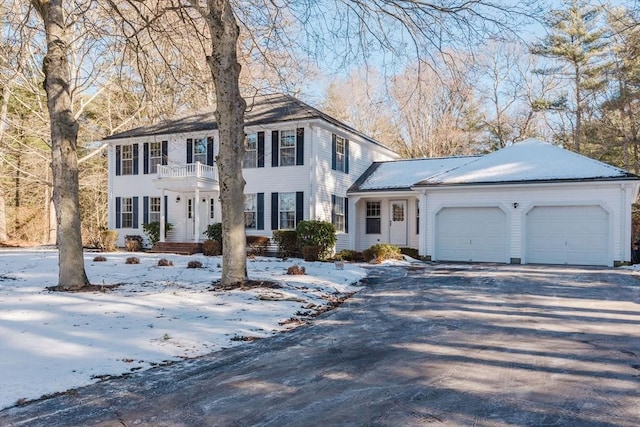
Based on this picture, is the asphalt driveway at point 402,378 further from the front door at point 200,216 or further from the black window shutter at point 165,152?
the black window shutter at point 165,152

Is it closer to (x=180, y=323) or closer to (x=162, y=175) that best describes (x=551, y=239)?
(x=180, y=323)

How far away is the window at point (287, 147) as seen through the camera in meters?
18.2

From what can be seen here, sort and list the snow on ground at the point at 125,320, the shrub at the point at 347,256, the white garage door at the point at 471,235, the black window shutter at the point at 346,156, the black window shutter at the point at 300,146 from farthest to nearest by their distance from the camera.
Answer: the black window shutter at the point at 346,156 < the black window shutter at the point at 300,146 < the shrub at the point at 347,256 < the white garage door at the point at 471,235 < the snow on ground at the point at 125,320

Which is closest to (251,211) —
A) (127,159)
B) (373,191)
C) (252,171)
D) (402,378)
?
(252,171)

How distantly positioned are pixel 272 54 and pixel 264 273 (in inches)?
201

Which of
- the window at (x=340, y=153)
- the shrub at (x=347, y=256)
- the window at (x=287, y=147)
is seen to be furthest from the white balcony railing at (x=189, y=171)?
the shrub at (x=347, y=256)

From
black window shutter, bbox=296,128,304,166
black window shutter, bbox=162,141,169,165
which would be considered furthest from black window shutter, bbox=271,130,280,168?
black window shutter, bbox=162,141,169,165

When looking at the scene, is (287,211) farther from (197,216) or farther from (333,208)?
(197,216)

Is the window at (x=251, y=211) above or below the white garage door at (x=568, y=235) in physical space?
above

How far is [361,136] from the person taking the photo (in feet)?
68.4

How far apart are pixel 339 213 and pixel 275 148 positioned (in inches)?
143

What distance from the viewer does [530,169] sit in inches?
643

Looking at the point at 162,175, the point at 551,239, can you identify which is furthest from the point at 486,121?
the point at 162,175

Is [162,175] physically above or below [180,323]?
above
